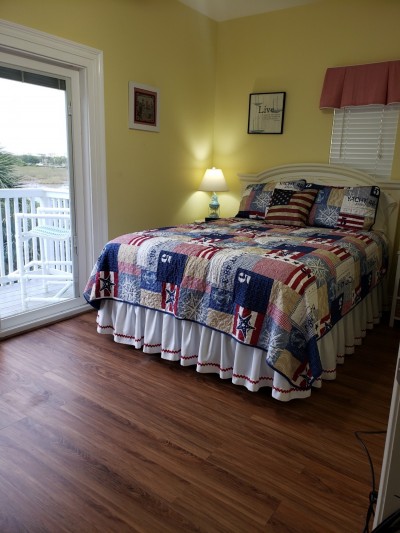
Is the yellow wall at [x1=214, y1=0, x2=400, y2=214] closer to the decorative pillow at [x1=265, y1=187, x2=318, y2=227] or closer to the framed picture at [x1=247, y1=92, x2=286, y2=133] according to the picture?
the framed picture at [x1=247, y1=92, x2=286, y2=133]

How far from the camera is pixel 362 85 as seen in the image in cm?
353

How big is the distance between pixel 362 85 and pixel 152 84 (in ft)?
6.18

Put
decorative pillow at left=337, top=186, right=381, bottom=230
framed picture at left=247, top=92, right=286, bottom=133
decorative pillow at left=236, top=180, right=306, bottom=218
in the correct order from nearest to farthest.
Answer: decorative pillow at left=337, top=186, right=381, bottom=230 → decorative pillow at left=236, top=180, right=306, bottom=218 → framed picture at left=247, top=92, right=286, bottom=133

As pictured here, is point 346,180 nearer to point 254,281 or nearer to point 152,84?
point 152,84

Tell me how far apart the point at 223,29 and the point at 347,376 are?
149 inches

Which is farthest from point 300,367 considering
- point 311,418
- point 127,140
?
point 127,140

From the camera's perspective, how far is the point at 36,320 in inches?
122

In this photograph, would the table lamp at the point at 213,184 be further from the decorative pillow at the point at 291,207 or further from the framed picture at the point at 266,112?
the decorative pillow at the point at 291,207

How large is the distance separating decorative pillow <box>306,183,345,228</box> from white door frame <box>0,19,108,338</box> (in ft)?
5.95

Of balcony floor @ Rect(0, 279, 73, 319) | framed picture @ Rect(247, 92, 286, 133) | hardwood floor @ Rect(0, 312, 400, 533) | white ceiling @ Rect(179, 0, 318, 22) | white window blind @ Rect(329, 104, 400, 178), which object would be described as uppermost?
white ceiling @ Rect(179, 0, 318, 22)

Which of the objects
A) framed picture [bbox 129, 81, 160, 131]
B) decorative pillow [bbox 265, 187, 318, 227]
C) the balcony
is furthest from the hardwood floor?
framed picture [bbox 129, 81, 160, 131]

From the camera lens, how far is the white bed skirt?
7.22 ft

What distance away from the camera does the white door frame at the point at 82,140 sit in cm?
280

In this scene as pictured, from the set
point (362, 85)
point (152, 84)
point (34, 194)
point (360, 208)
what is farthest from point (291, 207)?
point (34, 194)
